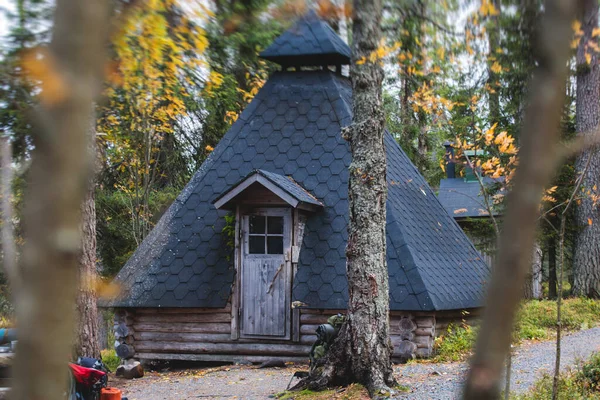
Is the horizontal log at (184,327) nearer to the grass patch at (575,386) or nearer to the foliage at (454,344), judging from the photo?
the foliage at (454,344)

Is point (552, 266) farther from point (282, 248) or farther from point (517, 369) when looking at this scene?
point (517, 369)

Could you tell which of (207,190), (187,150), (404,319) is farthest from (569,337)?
(187,150)

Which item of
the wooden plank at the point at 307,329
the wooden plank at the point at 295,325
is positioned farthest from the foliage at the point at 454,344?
the wooden plank at the point at 295,325

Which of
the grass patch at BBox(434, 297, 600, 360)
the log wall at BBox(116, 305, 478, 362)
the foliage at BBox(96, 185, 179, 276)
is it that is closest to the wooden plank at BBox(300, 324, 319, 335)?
the log wall at BBox(116, 305, 478, 362)

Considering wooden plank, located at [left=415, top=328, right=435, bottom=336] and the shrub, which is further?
wooden plank, located at [left=415, top=328, right=435, bottom=336]

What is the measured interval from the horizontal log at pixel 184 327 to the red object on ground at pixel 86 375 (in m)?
5.39

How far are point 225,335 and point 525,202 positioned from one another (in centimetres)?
1147

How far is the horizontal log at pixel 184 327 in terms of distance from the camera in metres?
12.3

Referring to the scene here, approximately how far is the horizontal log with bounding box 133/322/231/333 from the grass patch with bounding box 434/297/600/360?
3681mm

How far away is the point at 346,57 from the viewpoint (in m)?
13.9

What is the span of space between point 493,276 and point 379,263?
701cm

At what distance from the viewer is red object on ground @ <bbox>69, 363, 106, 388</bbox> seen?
6828 millimetres

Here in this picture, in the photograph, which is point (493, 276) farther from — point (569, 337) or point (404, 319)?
point (569, 337)

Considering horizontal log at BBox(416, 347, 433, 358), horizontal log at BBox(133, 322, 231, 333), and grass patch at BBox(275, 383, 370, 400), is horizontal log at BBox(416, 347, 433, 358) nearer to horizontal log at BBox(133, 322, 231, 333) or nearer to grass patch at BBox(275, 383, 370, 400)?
horizontal log at BBox(133, 322, 231, 333)
